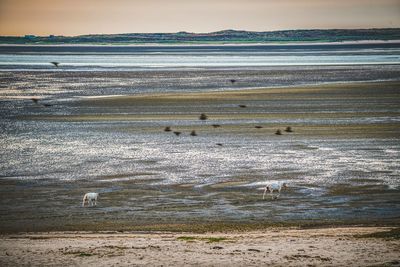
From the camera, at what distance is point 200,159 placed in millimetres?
28719

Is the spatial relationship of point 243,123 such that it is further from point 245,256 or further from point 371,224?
point 245,256

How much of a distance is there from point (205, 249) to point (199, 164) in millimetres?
12075

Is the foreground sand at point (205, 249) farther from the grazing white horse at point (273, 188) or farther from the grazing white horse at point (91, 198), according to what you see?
the grazing white horse at point (273, 188)

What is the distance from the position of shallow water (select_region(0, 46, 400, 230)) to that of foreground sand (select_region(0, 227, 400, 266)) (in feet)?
7.51

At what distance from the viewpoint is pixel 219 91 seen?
176 feet

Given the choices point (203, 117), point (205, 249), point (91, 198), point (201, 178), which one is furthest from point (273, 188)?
point (203, 117)

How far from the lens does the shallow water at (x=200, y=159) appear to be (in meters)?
20.9

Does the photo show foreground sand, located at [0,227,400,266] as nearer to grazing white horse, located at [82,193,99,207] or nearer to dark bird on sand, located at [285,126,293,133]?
grazing white horse, located at [82,193,99,207]

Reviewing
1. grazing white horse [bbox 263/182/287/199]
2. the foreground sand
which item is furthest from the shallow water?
the foreground sand

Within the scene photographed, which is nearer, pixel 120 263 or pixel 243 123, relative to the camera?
pixel 120 263

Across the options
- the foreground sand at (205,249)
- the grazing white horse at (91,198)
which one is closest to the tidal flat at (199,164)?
the grazing white horse at (91,198)

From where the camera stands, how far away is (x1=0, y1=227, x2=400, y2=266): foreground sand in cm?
1455

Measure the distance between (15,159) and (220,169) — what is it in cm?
801

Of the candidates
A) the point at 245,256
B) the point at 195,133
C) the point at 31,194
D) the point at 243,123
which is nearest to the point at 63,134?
the point at 195,133
